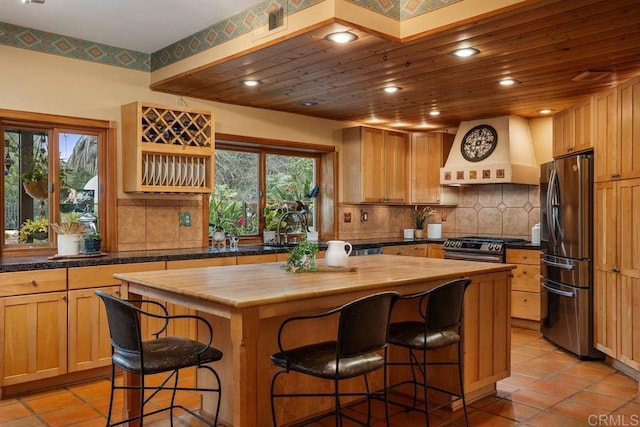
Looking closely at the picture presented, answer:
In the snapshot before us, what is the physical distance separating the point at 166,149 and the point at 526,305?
12.8 feet

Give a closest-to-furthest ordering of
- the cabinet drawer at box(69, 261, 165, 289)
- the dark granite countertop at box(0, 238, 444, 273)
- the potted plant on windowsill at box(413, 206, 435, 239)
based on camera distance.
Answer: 1. the dark granite countertop at box(0, 238, 444, 273)
2. the cabinet drawer at box(69, 261, 165, 289)
3. the potted plant on windowsill at box(413, 206, 435, 239)

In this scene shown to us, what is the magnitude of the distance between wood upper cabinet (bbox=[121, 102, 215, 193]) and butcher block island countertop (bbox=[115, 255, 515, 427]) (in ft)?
5.16

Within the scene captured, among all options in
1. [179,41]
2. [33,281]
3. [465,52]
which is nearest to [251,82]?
[179,41]

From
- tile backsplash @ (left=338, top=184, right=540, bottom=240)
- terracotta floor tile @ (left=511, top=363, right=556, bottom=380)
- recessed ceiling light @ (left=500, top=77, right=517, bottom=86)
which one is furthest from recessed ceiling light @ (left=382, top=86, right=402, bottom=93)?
terracotta floor tile @ (left=511, top=363, right=556, bottom=380)

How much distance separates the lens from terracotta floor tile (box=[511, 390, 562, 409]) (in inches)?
134

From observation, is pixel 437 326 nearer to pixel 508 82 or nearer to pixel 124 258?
pixel 124 258

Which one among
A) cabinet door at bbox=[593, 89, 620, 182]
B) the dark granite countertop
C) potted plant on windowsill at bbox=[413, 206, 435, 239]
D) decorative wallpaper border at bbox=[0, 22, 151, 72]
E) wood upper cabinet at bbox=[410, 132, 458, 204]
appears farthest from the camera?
potted plant on windowsill at bbox=[413, 206, 435, 239]

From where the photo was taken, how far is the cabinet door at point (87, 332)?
12.3 ft

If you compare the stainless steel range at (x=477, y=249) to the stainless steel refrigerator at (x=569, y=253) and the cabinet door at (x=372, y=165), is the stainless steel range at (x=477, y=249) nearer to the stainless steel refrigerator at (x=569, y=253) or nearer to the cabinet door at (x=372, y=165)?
the stainless steel refrigerator at (x=569, y=253)

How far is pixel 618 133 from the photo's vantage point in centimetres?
403

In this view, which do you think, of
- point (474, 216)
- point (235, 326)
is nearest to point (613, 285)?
point (474, 216)

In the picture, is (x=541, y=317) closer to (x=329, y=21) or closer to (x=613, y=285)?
(x=613, y=285)

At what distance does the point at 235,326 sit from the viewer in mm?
2150

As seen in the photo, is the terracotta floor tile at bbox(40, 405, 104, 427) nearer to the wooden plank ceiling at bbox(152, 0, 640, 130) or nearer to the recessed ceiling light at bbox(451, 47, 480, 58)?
the wooden plank ceiling at bbox(152, 0, 640, 130)
